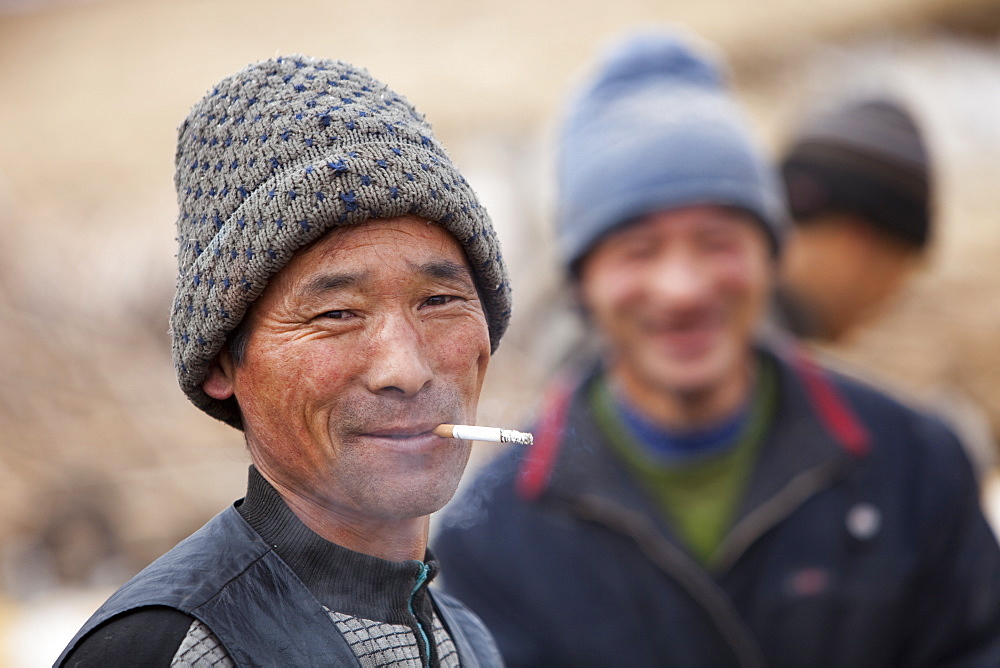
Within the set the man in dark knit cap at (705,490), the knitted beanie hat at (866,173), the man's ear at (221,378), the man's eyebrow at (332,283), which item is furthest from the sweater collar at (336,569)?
the knitted beanie hat at (866,173)

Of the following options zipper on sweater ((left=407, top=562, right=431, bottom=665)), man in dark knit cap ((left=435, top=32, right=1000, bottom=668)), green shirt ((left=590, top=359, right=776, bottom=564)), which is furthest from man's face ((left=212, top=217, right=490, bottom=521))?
green shirt ((left=590, top=359, right=776, bottom=564))

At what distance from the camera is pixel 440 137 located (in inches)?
72.6

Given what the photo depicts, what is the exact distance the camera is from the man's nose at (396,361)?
1094mm

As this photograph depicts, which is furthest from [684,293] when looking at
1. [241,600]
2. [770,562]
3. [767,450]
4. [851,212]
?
[241,600]

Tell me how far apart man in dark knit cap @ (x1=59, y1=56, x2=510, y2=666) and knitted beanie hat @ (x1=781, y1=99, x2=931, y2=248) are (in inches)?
112

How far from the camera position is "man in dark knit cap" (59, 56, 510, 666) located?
43.1 inches

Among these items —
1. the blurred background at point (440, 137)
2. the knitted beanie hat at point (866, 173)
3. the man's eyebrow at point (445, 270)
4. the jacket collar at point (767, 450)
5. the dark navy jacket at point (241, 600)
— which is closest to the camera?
the dark navy jacket at point (241, 600)

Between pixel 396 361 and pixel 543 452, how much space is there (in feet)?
5.98

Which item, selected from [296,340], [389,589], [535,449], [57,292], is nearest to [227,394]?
[296,340]

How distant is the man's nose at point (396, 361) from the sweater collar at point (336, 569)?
0.19 metres

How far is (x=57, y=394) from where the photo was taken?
682 centimetres

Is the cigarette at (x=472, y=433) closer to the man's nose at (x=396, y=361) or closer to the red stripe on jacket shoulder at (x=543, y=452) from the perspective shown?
the man's nose at (x=396, y=361)

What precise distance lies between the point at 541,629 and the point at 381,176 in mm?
1985

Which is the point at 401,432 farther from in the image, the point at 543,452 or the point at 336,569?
the point at 543,452
